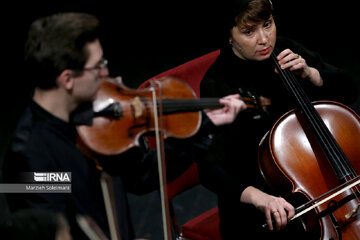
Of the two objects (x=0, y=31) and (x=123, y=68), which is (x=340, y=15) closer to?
(x=123, y=68)

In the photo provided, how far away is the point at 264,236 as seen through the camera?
5.29 feet

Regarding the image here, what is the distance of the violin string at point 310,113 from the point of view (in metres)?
1.46

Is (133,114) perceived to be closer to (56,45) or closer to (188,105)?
(188,105)

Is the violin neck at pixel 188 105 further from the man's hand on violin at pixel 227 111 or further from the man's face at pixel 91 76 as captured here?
the man's face at pixel 91 76

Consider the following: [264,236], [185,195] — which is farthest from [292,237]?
[185,195]

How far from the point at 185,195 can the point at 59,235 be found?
1.75 metres

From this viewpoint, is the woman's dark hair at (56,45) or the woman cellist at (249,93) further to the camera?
the woman cellist at (249,93)

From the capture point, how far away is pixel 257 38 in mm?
1548

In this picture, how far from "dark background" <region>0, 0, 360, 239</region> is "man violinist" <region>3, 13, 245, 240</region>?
1716 mm

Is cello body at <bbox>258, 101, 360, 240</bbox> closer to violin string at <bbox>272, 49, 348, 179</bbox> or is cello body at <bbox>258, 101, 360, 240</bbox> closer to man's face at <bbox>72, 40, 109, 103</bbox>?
violin string at <bbox>272, 49, 348, 179</bbox>

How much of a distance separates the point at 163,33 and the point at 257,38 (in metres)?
1.91

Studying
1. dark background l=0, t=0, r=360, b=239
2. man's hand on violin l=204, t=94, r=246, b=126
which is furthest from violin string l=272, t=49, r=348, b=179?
dark background l=0, t=0, r=360, b=239

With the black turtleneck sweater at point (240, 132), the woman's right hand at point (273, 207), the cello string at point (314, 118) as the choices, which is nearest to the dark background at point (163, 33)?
the black turtleneck sweater at point (240, 132)

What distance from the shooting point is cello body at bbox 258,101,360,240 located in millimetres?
1390
